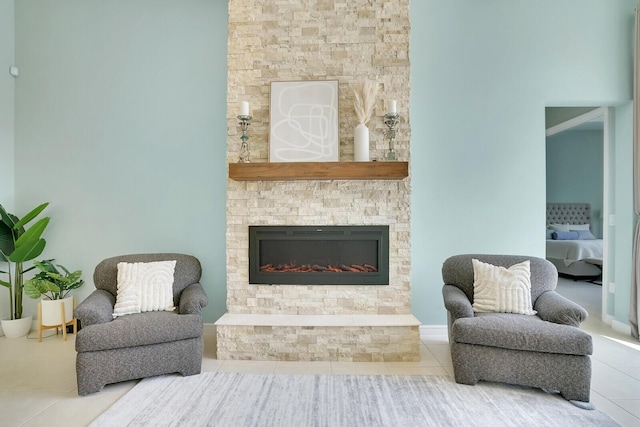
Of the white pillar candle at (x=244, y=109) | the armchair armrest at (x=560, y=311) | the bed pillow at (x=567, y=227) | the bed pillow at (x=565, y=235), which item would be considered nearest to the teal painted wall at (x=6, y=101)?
the white pillar candle at (x=244, y=109)

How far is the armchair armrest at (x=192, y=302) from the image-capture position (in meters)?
2.81

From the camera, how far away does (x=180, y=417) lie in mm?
2145

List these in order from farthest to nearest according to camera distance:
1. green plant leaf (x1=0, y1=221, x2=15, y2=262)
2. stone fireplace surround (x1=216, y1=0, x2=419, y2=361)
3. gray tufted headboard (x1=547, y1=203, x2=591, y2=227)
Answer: gray tufted headboard (x1=547, y1=203, x2=591, y2=227) → green plant leaf (x1=0, y1=221, x2=15, y2=262) → stone fireplace surround (x1=216, y1=0, x2=419, y2=361)

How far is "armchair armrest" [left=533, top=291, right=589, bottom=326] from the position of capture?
254 cm

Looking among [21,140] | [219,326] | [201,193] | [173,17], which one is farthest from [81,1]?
[219,326]

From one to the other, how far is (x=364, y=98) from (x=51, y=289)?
347cm

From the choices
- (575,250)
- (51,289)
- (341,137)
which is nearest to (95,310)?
(51,289)

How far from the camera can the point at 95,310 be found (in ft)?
8.54

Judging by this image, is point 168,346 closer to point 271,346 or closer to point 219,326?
point 219,326

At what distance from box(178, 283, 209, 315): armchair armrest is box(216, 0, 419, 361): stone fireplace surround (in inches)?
14.7

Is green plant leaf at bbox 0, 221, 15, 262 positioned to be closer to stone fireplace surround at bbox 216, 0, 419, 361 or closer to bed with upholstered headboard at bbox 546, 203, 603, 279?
stone fireplace surround at bbox 216, 0, 419, 361

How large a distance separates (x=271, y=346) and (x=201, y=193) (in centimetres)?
172

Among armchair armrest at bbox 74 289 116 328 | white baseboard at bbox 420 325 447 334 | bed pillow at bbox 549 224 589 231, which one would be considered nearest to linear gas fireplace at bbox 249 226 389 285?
white baseboard at bbox 420 325 447 334

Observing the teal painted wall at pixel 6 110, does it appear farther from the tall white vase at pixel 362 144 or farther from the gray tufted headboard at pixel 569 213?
the gray tufted headboard at pixel 569 213
